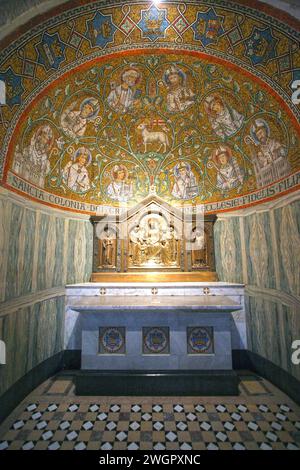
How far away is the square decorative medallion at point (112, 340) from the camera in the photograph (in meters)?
4.87

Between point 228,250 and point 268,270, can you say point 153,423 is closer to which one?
point 268,270

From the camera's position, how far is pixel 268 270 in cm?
554

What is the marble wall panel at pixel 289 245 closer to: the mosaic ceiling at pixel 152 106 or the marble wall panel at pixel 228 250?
the mosaic ceiling at pixel 152 106

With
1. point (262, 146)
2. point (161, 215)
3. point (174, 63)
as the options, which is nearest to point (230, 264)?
point (161, 215)

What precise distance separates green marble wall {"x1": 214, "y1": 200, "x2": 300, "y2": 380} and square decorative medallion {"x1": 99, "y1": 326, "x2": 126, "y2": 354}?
3288mm

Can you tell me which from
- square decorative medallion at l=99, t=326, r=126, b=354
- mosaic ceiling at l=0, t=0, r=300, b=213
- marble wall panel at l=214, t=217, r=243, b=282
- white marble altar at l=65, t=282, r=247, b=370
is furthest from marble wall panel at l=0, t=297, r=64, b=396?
marble wall panel at l=214, t=217, r=243, b=282

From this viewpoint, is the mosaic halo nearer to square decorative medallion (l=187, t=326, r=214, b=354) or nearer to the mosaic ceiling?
square decorative medallion (l=187, t=326, r=214, b=354)

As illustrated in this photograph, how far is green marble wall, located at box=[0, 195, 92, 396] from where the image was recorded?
14.3ft

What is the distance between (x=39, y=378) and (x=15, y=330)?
149 cm

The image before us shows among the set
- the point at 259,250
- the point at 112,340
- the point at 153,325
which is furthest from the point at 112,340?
the point at 259,250

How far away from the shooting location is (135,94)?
561 cm
